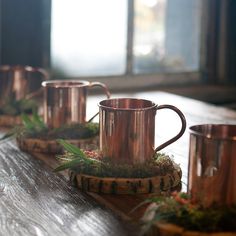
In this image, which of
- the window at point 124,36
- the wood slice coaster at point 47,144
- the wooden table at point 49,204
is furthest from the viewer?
the window at point 124,36

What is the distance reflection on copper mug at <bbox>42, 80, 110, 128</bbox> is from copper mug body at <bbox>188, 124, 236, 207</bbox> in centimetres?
58

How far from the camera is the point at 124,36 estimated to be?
10.6 feet

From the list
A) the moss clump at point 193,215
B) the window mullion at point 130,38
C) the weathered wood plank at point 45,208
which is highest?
the window mullion at point 130,38

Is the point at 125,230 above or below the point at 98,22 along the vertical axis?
below

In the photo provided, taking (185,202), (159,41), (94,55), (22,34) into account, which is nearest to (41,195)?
(185,202)

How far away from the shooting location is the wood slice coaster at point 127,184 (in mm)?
1008

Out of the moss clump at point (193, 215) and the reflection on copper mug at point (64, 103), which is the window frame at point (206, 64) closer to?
the reflection on copper mug at point (64, 103)

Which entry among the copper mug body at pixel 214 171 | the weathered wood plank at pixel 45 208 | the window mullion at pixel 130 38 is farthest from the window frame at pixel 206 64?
the copper mug body at pixel 214 171

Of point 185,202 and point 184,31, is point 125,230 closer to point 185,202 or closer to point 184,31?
point 185,202

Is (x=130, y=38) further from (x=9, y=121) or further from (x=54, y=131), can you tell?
(x=54, y=131)

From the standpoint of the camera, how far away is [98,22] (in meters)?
3.17

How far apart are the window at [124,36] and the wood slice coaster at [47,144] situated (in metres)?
1.72

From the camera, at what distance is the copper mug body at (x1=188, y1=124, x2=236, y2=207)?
32.0 inches

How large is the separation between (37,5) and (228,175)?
2220 mm
